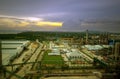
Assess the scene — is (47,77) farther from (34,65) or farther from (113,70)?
(113,70)

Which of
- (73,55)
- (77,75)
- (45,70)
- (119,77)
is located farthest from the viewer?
(73,55)

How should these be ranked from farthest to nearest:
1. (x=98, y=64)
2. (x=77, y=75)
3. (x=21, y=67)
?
(x=98, y=64), (x=21, y=67), (x=77, y=75)

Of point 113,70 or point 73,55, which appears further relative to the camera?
point 73,55

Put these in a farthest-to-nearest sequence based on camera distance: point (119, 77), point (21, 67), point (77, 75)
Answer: point (21, 67) → point (77, 75) → point (119, 77)

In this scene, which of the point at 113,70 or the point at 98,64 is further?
the point at 98,64

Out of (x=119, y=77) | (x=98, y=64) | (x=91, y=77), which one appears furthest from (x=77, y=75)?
(x=98, y=64)

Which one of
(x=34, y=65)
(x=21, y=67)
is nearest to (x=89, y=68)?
(x=34, y=65)

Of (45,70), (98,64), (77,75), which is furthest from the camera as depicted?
(98,64)

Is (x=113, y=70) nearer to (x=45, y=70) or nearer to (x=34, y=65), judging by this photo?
(x=45, y=70)
